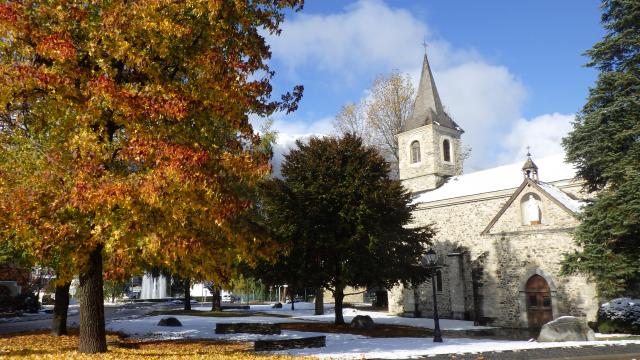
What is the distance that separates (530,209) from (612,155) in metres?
6.30

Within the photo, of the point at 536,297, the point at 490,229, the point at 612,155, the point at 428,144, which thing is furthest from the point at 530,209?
the point at 428,144

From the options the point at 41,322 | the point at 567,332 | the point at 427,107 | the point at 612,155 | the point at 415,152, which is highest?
the point at 427,107

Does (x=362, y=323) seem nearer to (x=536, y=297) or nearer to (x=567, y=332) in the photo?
(x=567, y=332)

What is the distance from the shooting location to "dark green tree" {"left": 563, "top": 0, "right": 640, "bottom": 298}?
1959 cm

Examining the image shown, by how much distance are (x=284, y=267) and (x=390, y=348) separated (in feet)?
22.2

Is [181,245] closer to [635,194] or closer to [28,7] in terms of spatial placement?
[28,7]

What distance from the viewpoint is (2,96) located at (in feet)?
31.7

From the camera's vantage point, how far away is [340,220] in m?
19.7

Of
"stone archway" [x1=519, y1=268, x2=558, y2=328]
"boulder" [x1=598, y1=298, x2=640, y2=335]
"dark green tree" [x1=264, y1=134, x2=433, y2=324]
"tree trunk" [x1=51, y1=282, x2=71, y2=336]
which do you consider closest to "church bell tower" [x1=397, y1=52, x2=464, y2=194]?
"stone archway" [x1=519, y1=268, x2=558, y2=328]

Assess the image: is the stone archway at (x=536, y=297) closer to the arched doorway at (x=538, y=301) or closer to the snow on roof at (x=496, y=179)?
the arched doorway at (x=538, y=301)

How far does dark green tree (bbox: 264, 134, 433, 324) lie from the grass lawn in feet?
18.4

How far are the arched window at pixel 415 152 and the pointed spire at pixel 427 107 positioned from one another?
53.3 inches

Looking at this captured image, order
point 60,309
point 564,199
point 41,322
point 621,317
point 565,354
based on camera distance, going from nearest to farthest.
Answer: point 565,354 < point 60,309 < point 621,317 < point 41,322 < point 564,199

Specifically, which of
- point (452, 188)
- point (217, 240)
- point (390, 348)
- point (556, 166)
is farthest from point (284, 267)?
point (556, 166)
